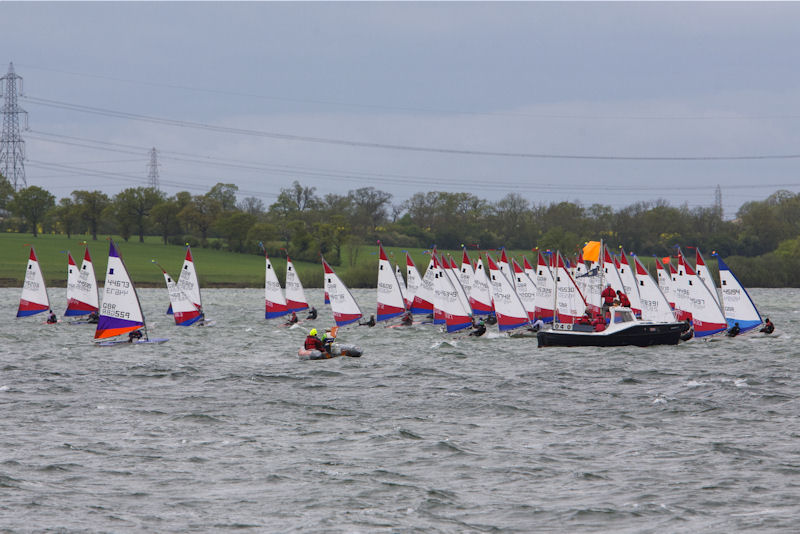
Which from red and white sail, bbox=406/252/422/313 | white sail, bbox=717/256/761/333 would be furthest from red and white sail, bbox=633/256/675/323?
red and white sail, bbox=406/252/422/313

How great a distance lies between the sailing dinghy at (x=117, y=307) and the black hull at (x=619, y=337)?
61.7ft

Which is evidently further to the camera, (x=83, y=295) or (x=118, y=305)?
(x=83, y=295)

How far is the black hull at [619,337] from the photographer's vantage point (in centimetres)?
4475

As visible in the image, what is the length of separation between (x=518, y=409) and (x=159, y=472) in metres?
11.4

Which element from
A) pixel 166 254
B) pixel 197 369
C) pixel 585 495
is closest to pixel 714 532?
pixel 585 495

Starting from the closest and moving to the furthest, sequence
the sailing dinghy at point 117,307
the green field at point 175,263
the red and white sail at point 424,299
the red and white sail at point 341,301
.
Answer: the sailing dinghy at point 117,307
the red and white sail at point 341,301
the red and white sail at point 424,299
the green field at point 175,263

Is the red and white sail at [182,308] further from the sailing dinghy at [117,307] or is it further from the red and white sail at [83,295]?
the sailing dinghy at [117,307]

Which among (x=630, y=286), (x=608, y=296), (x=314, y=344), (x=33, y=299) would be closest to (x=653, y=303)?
(x=608, y=296)

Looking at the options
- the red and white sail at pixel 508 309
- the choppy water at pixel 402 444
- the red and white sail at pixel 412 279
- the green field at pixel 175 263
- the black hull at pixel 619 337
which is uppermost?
the green field at pixel 175 263

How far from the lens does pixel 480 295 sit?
61.4 metres

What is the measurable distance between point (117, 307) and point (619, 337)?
910 inches

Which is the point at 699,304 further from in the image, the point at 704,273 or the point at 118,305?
the point at 118,305

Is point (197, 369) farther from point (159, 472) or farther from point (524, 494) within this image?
point (524, 494)

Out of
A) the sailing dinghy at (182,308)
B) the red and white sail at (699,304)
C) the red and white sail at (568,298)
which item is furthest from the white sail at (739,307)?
the sailing dinghy at (182,308)
